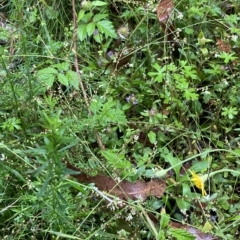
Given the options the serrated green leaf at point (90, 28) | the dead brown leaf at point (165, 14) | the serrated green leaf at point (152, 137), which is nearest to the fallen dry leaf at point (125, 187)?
the serrated green leaf at point (152, 137)

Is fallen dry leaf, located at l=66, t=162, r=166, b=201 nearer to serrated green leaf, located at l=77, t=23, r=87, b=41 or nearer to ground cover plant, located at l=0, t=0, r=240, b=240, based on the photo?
ground cover plant, located at l=0, t=0, r=240, b=240

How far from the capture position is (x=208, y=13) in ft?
6.92

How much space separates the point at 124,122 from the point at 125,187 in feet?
0.75

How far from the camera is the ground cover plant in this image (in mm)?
1435

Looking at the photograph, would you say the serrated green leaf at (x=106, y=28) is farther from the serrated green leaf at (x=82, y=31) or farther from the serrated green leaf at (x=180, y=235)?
the serrated green leaf at (x=180, y=235)

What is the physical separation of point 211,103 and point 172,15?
349 millimetres

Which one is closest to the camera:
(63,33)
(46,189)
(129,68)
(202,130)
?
(46,189)

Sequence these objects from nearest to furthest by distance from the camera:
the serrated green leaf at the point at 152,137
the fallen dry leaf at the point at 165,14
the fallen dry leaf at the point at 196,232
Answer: the fallen dry leaf at the point at 196,232 → the serrated green leaf at the point at 152,137 → the fallen dry leaf at the point at 165,14

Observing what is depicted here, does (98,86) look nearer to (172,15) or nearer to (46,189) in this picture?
(172,15)

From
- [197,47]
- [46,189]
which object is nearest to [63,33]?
[197,47]

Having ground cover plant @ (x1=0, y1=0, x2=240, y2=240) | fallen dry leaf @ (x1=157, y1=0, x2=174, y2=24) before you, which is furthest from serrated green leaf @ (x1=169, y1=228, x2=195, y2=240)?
fallen dry leaf @ (x1=157, y1=0, x2=174, y2=24)

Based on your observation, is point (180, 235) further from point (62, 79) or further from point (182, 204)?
point (62, 79)

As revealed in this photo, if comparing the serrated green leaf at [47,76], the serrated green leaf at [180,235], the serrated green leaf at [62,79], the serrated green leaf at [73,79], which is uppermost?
the serrated green leaf at [47,76]

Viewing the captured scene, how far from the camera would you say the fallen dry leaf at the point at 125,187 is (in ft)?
5.06
